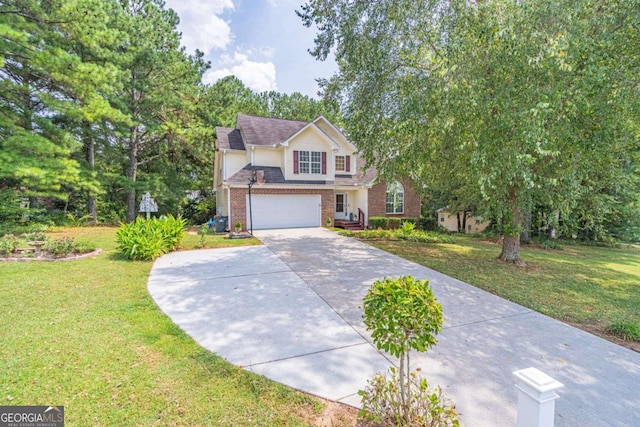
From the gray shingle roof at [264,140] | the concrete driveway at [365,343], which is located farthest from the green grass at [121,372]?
the gray shingle roof at [264,140]

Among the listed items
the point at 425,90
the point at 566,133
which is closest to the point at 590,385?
the point at 566,133

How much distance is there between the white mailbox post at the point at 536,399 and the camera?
178 centimetres

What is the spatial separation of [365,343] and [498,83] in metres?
5.97

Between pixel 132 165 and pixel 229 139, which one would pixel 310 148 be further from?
pixel 132 165

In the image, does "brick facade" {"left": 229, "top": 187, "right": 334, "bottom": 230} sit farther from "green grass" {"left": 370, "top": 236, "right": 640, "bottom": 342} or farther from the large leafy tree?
the large leafy tree

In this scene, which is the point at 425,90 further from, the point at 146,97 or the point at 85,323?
the point at 146,97

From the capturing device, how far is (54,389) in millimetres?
2857

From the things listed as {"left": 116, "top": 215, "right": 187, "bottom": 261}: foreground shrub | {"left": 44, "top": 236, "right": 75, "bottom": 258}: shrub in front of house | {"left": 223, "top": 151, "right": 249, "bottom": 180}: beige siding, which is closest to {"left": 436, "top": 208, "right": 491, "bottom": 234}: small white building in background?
{"left": 223, "top": 151, "right": 249, "bottom": 180}: beige siding

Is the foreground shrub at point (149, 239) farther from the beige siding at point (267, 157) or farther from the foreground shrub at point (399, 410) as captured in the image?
the foreground shrub at point (399, 410)

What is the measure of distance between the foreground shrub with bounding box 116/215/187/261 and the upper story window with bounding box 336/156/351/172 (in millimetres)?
10694

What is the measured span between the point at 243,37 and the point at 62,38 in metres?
7.90

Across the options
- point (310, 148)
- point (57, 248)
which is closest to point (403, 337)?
point (57, 248)

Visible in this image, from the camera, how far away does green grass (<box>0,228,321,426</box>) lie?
8.56 ft

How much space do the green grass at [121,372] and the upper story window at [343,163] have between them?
1449 centimetres
